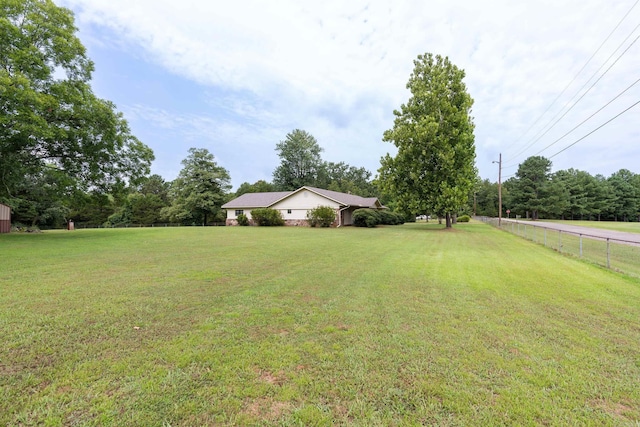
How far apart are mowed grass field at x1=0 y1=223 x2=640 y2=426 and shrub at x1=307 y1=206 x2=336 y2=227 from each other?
2185 centimetres

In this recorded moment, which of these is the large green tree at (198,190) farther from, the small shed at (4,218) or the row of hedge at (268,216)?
the small shed at (4,218)

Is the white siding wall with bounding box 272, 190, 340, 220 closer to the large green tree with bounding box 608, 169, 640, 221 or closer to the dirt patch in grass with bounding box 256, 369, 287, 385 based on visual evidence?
the dirt patch in grass with bounding box 256, 369, 287, 385

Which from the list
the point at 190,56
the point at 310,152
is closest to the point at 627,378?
the point at 190,56

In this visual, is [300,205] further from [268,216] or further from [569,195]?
[569,195]

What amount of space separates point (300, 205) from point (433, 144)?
1509 centimetres

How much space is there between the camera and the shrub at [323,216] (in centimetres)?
2834

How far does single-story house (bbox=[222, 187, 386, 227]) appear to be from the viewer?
100ft

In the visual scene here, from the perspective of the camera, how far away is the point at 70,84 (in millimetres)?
15773

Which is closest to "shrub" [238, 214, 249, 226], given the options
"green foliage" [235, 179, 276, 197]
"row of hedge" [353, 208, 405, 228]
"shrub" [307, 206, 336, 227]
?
"shrub" [307, 206, 336, 227]

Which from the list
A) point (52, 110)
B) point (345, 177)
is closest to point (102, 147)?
point (52, 110)

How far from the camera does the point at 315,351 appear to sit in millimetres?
3221

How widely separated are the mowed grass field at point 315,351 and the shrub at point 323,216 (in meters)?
21.9

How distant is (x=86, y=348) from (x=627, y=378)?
5.62 metres

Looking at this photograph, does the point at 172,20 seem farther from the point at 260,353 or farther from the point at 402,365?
the point at 402,365
